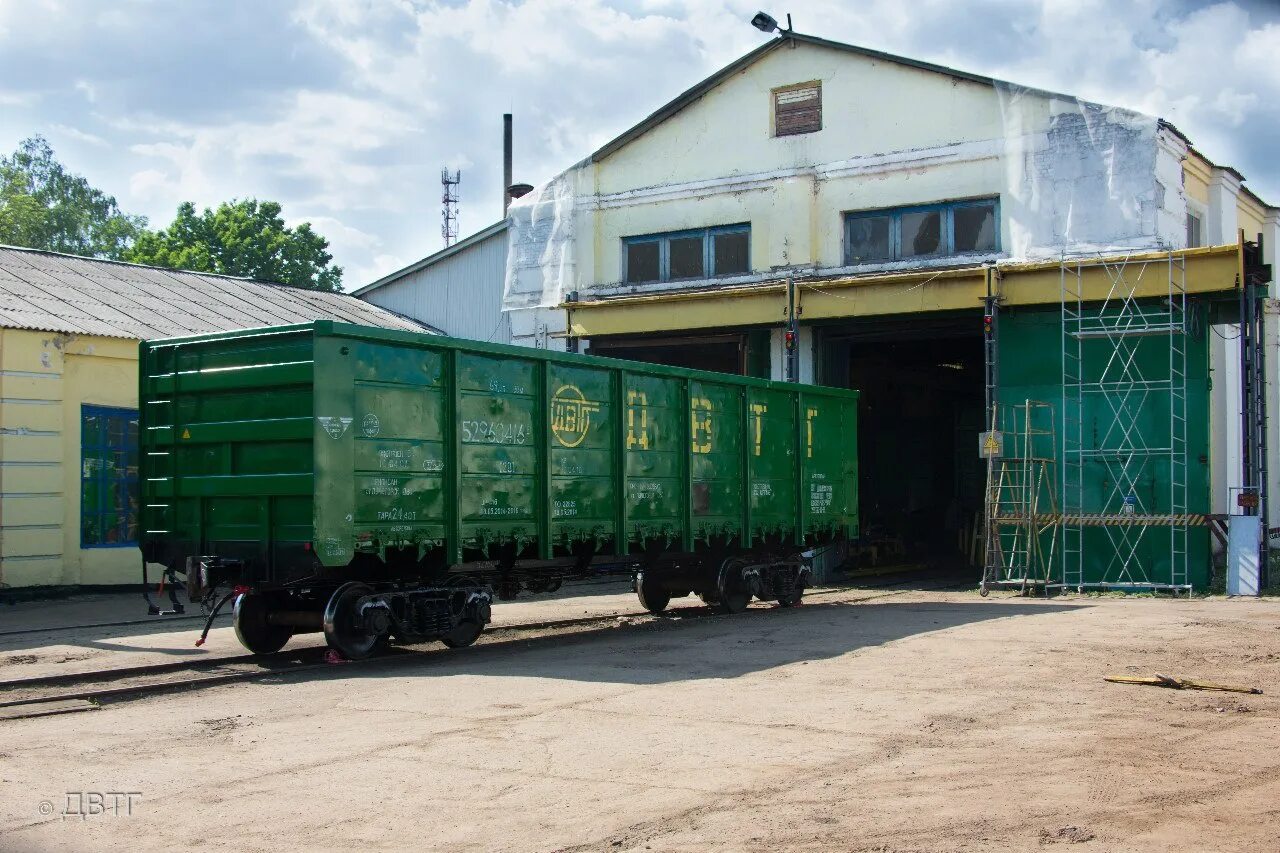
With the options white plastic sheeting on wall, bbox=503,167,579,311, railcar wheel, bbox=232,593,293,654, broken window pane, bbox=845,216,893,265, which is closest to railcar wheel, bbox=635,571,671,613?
railcar wheel, bbox=232,593,293,654

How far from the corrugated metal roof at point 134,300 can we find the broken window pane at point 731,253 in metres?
6.97

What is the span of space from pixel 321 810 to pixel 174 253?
5269cm

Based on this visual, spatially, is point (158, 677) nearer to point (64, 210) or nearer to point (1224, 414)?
point (1224, 414)

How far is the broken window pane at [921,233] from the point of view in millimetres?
22922

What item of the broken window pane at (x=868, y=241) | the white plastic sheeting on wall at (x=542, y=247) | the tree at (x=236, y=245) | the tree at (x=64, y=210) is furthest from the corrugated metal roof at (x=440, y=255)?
the tree at (x=64, y=210)

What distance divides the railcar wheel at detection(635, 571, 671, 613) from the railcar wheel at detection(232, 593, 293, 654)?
5.48 m

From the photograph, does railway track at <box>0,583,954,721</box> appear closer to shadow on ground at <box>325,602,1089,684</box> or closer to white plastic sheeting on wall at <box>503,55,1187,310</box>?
shadow on ground at <box>325,602,1089,684</box>

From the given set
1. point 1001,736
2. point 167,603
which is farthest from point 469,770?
point 167,603

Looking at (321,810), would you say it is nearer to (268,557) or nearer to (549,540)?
(268,557)

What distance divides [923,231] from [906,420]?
28.5 feet

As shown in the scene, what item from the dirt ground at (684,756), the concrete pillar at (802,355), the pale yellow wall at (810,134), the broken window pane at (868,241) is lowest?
the dirt ground at (684,756)

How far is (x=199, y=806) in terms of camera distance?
257 inches

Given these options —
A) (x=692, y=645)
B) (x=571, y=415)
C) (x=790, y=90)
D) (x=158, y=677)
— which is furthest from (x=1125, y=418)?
(x=158, y=677)

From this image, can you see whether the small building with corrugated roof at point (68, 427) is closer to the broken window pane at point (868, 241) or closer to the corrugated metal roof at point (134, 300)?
the corrugated metal roof at point (134, 300)
